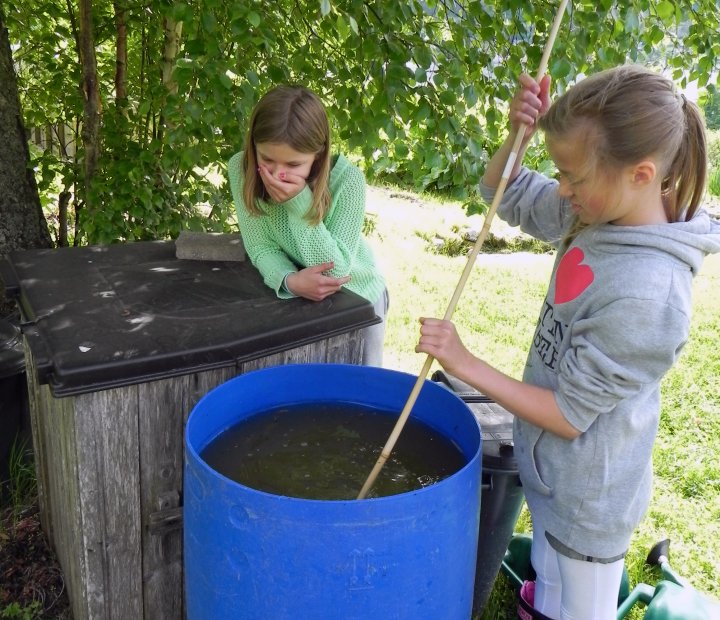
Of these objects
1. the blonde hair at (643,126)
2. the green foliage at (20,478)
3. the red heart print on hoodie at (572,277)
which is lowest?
the green foliage at (20,478)

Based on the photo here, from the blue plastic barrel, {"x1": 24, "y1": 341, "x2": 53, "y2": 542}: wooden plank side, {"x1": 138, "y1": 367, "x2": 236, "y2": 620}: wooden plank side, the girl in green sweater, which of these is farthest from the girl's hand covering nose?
{"x1": 24, "y1": 341, "x2": 53, "y2": 542}: wooden plank side

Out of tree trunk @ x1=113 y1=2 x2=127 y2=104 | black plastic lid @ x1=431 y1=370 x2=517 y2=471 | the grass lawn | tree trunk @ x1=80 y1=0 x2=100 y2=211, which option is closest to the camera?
black plastic lid @ x1=431 y1=370 x2=517 y2=471

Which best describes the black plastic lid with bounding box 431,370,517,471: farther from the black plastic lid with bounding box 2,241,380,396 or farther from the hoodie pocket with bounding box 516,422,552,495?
the black plastic lid with bounding box 2,241,380,396

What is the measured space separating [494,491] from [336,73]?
1898 mm

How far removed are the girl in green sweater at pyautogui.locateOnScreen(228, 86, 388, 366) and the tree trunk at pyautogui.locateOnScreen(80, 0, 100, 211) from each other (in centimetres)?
142

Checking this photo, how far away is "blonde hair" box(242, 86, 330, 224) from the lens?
6.80 ft

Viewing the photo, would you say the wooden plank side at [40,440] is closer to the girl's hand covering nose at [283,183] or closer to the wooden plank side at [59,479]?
the wooden plank side at [59,479]

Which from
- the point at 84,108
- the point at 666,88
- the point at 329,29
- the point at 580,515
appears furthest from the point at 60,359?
the point at 84,108

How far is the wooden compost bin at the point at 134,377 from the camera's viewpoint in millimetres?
1653

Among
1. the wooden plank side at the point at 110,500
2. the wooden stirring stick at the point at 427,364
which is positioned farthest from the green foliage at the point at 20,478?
the wooden stirring stick at the point at 427,364

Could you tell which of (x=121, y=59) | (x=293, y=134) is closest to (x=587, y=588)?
(x=293, y=134)

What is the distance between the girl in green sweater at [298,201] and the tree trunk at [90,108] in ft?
4.67

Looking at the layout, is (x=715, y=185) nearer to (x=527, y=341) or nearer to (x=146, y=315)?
(x=527, y=341)

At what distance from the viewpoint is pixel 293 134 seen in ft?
6.78
